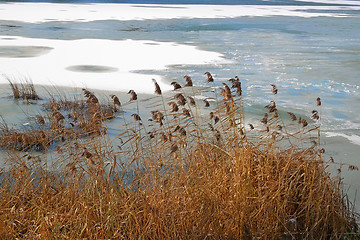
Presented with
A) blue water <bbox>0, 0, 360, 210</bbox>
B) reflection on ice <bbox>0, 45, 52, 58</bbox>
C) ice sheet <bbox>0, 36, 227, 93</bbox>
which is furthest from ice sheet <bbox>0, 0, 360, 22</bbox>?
reflection on ice <bbox>0, 45, 52, 58</bbox>

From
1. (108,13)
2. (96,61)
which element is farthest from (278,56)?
(108,13)

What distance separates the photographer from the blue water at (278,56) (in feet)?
28.9

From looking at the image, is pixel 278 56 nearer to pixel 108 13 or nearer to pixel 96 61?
pixel 96 61

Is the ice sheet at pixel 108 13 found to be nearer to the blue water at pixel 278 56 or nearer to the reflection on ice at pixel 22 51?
the blue water at pixel 278 56

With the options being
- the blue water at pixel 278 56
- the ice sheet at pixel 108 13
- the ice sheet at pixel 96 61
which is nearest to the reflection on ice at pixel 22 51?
the ice sheet at pixel 96 61

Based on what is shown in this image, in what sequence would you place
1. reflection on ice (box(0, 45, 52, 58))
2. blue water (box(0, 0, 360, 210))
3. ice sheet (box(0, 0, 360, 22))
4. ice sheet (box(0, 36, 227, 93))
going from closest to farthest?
blue water (box(0, 0, 360, 210)) → ice sheet (box(0, 36, 227, 93)) → reflection on ice (box(0, 45, 52, 58)) → ice sheet (box(0, 0, 360, 22))

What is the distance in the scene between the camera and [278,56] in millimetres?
15000

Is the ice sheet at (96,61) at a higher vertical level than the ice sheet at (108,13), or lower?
higher

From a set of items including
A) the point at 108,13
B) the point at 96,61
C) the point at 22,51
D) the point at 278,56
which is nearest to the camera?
the point at 96,61

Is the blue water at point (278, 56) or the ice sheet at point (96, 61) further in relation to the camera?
the ice sheet at point (96, 61)

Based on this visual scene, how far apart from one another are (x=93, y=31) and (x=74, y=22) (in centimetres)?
443

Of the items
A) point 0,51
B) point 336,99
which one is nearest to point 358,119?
point 336,99

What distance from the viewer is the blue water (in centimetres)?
880

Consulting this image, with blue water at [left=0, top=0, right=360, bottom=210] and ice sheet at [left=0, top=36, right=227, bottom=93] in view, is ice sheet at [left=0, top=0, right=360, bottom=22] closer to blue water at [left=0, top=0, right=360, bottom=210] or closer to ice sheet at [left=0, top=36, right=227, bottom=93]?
blue water at [left=0, top=0, right=360, bottom=210]
